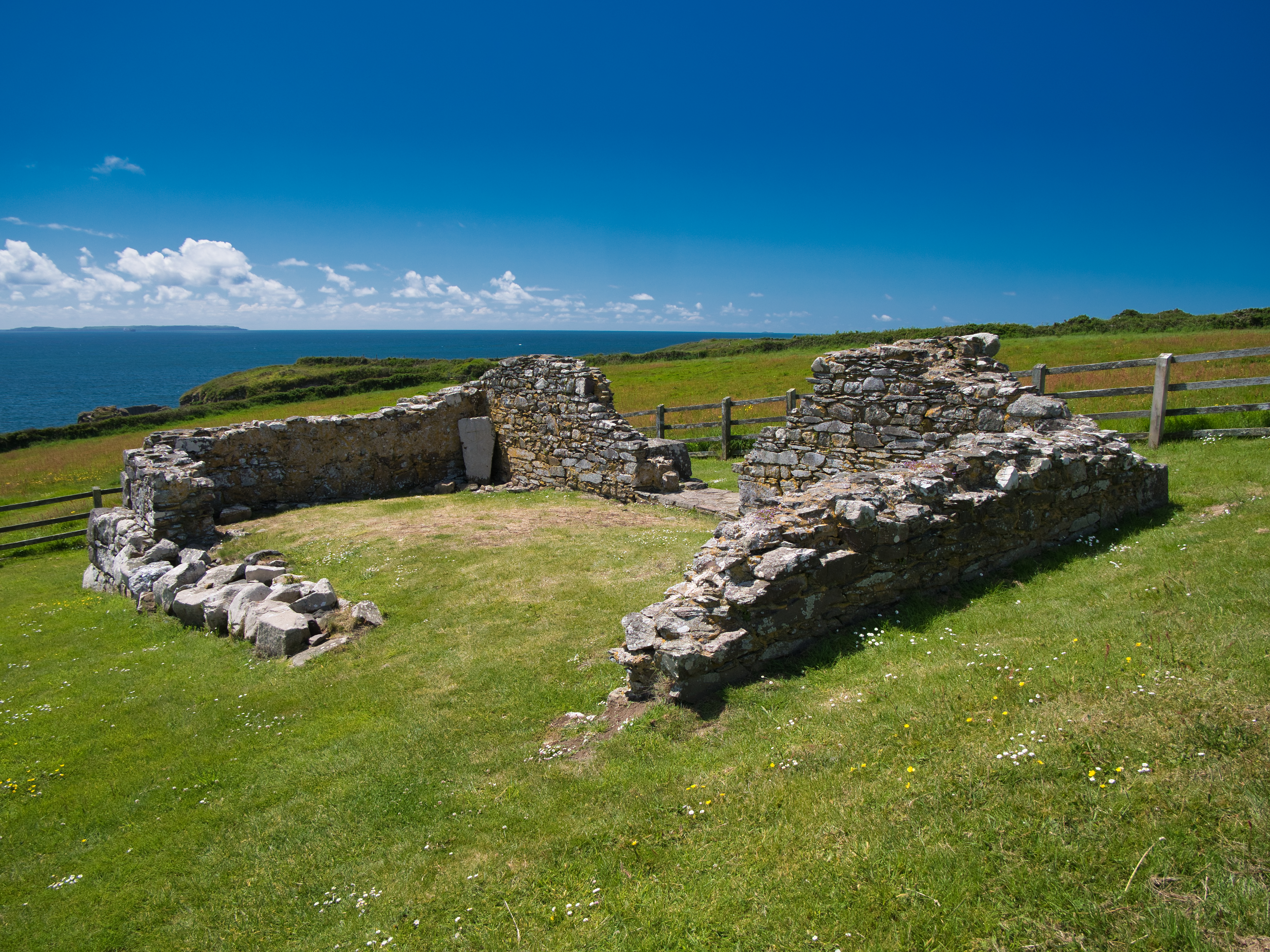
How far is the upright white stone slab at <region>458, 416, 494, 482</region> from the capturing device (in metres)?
20.2

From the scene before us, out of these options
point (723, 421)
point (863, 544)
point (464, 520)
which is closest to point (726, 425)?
point (723, 421)

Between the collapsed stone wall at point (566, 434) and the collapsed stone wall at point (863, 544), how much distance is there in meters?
8.07

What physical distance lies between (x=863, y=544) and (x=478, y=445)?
15360 millimetres

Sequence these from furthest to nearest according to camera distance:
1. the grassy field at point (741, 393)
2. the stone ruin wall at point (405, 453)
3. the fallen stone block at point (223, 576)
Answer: the grassy field at point (741, 393) < the stone ruin wall at point (405, 453) < the fallen stone block at point (223, 576)

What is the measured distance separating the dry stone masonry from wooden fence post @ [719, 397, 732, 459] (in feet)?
28.6

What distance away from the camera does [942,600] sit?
717 cm

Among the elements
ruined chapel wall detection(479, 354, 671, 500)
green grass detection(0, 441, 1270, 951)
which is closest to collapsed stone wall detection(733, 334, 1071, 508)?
green grass detection(0, 441, 1270, 951)

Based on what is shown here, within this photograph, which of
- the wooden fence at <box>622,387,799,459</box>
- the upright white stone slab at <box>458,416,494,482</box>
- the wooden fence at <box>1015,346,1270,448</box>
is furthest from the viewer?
the wooden fence at <box>622,387,799,459</box>

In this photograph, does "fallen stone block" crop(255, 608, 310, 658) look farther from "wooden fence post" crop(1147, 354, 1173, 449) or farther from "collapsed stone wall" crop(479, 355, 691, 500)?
"wooden fence post" crop(1147, 354, 1173, 449)

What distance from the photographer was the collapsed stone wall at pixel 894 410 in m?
10.4

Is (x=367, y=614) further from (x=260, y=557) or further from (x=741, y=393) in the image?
(x=741, y=393)

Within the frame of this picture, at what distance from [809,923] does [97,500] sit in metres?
21.6

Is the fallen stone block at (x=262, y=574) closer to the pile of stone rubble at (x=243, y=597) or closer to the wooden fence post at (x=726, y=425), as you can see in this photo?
the pile of stone rubble at (x=243, y=597)

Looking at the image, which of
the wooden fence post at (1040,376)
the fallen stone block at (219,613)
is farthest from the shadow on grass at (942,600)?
the fallen stone block at (219,613)
